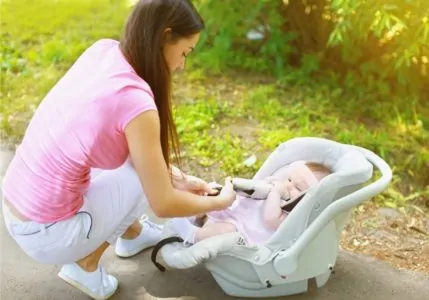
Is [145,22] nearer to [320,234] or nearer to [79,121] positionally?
[79,121]

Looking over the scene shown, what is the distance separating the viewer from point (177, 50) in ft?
6.96

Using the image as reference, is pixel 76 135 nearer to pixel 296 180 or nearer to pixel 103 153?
pixel 103 153

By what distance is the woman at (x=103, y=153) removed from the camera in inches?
81.7

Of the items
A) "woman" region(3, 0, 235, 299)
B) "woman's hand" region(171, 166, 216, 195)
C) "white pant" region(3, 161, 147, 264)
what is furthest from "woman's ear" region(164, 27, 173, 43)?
"woman's hand" region(171, 166, 216, 195)

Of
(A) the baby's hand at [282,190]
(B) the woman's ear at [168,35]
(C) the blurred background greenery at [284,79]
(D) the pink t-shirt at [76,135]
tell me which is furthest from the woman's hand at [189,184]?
(C) the blurred background greenery at [284,79]

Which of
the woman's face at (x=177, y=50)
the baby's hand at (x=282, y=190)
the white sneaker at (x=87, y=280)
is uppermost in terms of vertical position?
the woman's face at (x=177, y=50)

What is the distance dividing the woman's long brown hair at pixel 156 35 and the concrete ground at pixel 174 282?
67 cm

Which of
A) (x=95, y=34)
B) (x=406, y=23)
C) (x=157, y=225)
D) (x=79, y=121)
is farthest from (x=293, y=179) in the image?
(x=95, y=34)

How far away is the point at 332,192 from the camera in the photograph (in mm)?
2326

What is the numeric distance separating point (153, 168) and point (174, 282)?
660 millimetres

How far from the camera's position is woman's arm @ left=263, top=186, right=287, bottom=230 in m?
2.47

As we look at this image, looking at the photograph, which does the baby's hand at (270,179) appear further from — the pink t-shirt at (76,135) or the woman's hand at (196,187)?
the pink t-shirt at (76,135)

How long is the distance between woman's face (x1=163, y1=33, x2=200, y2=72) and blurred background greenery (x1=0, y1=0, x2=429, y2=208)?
3.96ft

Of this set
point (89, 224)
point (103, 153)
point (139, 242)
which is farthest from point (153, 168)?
point (139, 242)
